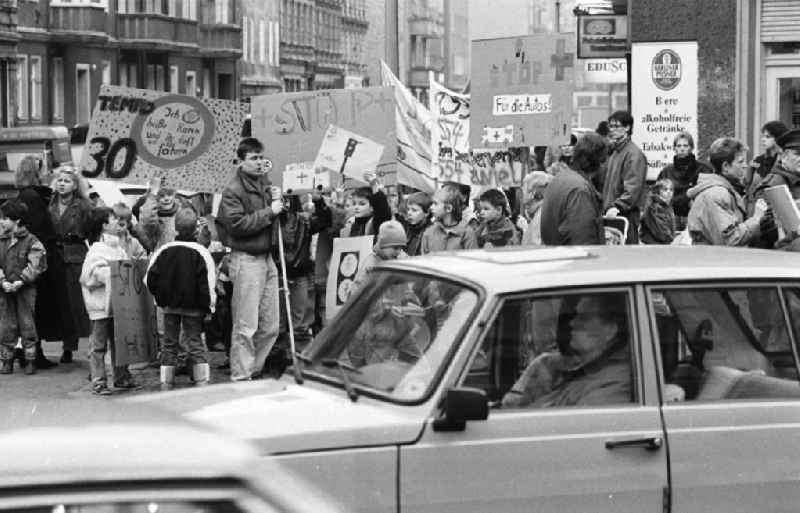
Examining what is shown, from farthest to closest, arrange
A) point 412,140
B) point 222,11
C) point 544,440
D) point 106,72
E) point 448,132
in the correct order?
point 222,11, point 106,72, point 448,132, point 412,140, point 544,440

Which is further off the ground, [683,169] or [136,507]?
[683,169]

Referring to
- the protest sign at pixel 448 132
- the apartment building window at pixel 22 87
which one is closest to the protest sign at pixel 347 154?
the protest sign at pixel 448 132

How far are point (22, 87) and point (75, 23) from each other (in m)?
4.59

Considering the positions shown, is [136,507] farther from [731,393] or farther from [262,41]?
[262,41]

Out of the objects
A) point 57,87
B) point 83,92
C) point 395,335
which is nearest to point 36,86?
point 57,87

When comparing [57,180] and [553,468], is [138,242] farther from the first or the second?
[553,468]

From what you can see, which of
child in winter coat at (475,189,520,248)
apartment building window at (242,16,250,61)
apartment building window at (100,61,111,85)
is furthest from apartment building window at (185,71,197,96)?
child in winter coat at (475,189,520,248)

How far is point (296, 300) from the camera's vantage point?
15.9 metres

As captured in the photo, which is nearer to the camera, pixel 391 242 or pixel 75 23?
pixel 391 242

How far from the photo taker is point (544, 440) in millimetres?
6570

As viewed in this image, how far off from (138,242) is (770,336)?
927cm

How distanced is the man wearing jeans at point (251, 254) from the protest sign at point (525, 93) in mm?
2647

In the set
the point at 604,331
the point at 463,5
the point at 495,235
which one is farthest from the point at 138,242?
the point at 463,5

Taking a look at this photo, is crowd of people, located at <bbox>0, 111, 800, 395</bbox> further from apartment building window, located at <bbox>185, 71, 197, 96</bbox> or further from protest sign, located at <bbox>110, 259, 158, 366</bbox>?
apartment building window, located at <bbox>185, 71, 197, 96</bbox>
